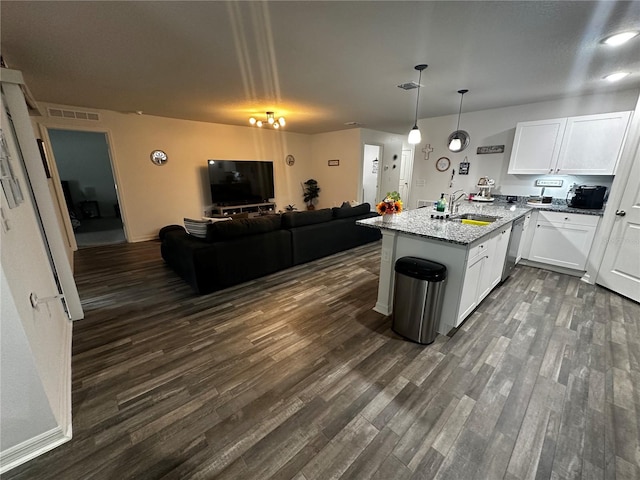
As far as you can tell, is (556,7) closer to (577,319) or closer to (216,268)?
(577,319)

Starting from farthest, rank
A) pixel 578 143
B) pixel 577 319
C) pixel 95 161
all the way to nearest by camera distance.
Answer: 1. pixel 95 161
2. pixel 578 143
3. pixel 577 319

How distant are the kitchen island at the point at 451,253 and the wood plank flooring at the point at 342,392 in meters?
0.22

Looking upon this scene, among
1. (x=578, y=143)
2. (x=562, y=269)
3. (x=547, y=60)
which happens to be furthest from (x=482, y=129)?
(x=562, y=269)

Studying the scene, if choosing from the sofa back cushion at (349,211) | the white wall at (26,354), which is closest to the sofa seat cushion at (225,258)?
the sofa back cushion at (349,211)

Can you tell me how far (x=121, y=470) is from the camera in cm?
126

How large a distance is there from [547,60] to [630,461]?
10.3ft

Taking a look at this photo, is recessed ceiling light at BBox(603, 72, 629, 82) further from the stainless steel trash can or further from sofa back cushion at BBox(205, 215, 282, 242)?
sofa back cushion at BBox(205, 215, 282, 242)

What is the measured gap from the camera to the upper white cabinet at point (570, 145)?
3.19 m

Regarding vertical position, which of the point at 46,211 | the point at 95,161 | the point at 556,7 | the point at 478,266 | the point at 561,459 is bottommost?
the point at 561,459

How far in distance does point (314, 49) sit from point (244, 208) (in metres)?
4.77

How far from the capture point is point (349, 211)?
450 cm

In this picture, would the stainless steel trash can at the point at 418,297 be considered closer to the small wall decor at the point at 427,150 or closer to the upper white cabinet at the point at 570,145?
the upper white cabinet at the point at 570,145

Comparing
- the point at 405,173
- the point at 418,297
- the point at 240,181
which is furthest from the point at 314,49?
the point at 405,173

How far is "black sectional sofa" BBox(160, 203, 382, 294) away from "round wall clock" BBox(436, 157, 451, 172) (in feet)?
7.11
